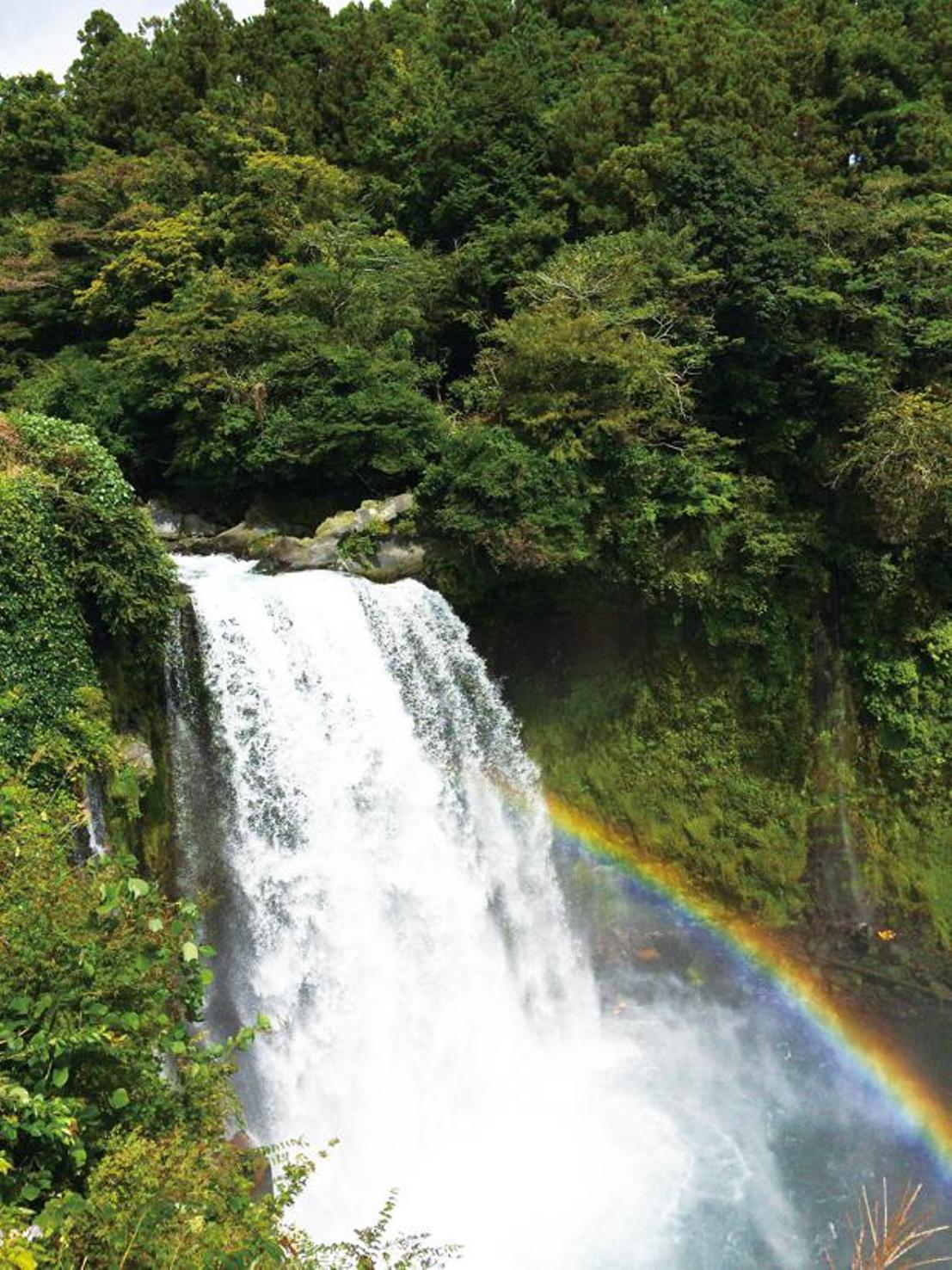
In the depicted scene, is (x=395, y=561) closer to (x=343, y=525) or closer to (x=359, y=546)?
(x=359, y=546)

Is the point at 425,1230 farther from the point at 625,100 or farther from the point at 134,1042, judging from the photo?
the point at 625,100

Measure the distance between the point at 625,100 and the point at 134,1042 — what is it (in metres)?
21.0

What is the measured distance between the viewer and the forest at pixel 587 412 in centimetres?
962

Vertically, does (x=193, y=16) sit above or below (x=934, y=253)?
above

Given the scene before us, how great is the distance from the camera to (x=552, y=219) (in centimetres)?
1720

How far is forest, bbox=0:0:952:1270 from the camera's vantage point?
9.62 metres

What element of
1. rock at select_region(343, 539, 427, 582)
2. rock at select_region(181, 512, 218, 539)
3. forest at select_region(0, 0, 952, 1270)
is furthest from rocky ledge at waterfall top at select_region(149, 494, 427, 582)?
rock at select_region(181, 512, 218, 539)

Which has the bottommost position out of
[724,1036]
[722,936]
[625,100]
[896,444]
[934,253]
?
[724,1036]

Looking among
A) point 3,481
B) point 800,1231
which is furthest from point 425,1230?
point 3,481

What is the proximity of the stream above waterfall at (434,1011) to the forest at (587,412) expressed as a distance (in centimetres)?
100

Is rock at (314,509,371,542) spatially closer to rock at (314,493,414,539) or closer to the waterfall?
rock at (314,493,414,539)

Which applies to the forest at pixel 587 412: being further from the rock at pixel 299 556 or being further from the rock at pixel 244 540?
the rock at pixel 299 556

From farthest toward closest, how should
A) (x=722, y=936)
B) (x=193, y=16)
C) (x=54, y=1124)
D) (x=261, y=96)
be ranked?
(x=193, y=16)
(x=261, y=96)
(x=722, y=936)
(x=54, y=1124)

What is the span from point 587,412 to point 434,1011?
8.79m
